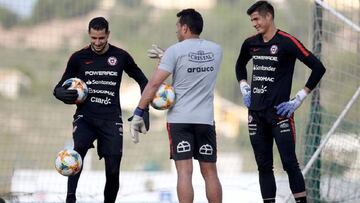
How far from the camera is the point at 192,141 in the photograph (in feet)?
33.2

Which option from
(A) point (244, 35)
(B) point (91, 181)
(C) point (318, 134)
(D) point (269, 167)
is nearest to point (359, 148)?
(C) point (318, 134)

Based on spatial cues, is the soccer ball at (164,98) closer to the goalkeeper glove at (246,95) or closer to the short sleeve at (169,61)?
the short sleeve at (169,61)

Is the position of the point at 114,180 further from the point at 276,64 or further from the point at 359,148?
the point at 359,148

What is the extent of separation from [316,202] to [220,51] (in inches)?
142

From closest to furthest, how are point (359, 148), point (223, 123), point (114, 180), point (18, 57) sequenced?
1. point (114, 180)
2. point (359, 148)
3. point (18, 57)
4. point (223, 123)

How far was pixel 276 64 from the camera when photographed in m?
10.4

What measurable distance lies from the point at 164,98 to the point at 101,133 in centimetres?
116

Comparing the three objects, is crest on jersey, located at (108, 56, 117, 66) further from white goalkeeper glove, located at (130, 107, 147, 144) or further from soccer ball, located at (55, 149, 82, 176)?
soccer ball, located at (55, 149, 82, 176)

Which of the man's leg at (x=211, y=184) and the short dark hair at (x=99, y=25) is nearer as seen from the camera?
the man's leg at (x=211, y=184)

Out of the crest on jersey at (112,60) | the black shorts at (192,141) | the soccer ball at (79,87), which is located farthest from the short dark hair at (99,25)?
the black shorts at (192,141)

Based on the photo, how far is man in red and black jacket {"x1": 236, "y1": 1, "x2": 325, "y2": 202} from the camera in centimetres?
1036

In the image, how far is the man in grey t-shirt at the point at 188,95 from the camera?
9.97 metres

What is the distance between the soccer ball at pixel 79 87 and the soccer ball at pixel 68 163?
1.76 ft

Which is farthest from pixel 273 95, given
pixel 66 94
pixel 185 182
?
pixel 66 94
